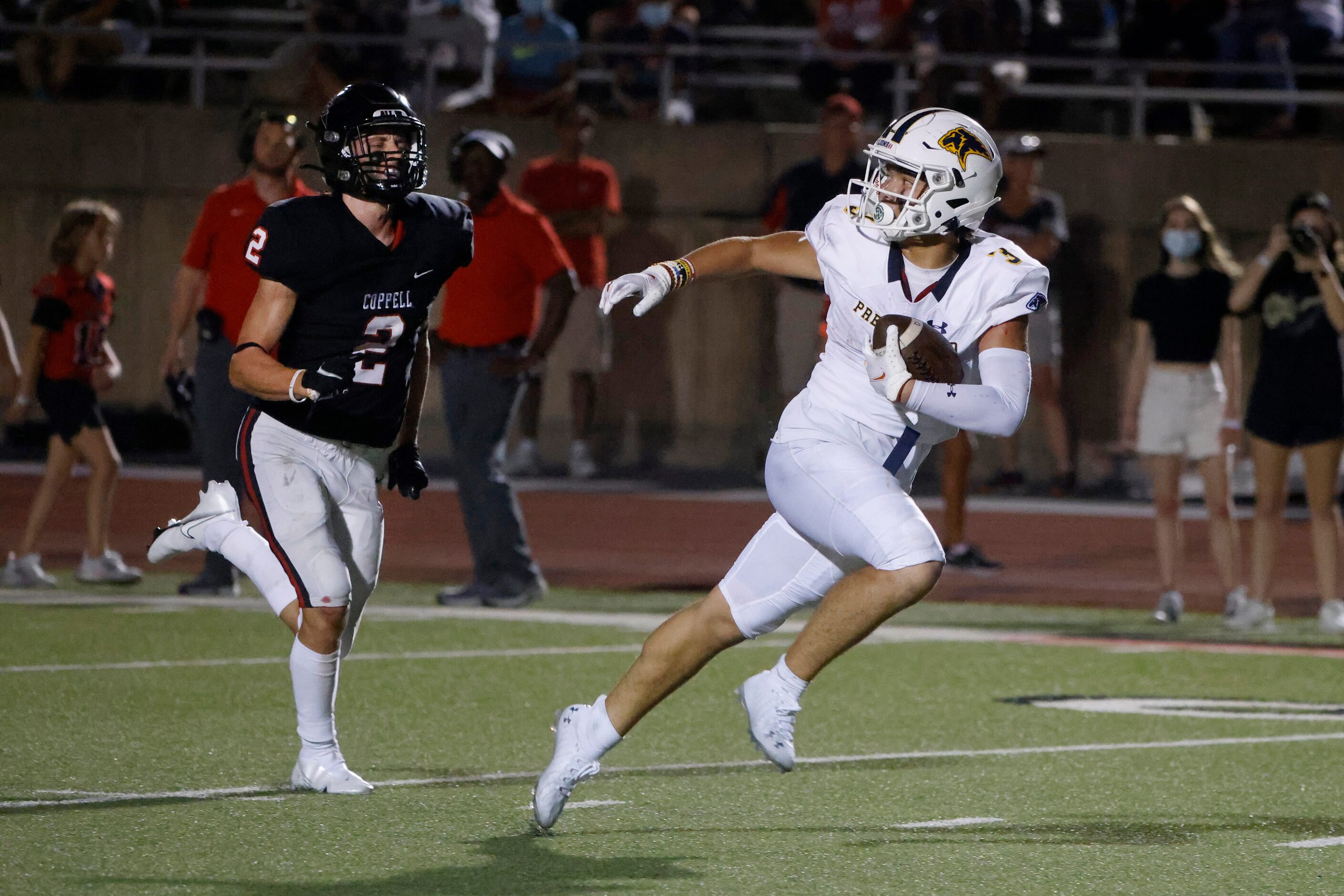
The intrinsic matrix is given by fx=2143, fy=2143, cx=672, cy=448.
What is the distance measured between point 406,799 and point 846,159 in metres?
9.39

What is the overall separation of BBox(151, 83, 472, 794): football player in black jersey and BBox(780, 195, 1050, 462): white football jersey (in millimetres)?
1194

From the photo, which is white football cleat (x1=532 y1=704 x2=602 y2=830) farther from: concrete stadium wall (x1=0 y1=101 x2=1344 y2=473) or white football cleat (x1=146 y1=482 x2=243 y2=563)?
concrete stadium wall (x1=0 y1=101 x2=1344 y2=473)

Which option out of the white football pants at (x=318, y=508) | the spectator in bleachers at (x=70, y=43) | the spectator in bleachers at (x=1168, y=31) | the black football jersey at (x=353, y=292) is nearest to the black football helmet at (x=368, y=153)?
the black football jersey at (x=353, y=292)

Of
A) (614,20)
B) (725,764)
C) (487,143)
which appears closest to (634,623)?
(487,143)

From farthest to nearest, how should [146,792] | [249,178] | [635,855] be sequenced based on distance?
1. [249,178]
2. [146,792]
3. [635,855]

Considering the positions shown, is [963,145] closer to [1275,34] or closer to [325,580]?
[325,580]

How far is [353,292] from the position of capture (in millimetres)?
6102

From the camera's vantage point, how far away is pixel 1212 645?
33.6 feet

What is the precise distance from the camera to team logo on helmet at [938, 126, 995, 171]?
→ 577 cm

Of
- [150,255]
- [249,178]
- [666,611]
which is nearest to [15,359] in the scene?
[249,178]

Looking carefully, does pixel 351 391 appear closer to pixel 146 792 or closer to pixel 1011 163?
pixel 146 792

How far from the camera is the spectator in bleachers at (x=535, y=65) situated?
17531 millimetres

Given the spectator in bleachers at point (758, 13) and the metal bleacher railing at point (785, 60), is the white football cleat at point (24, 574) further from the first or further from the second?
the spectator in bleachers at point (758, 13)

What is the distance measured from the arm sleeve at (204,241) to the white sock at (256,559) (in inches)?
152
